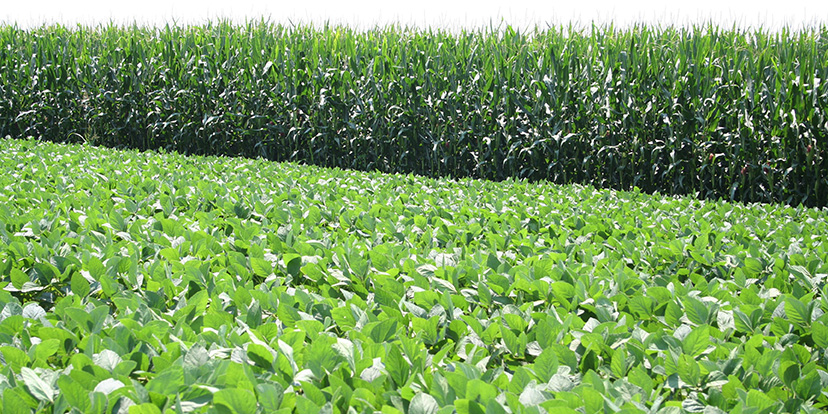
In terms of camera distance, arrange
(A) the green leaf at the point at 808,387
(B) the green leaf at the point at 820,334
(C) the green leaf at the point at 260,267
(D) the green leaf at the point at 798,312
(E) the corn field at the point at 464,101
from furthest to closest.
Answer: (E) the corn field at the point at 464,101, (C) the green leaf at the point at 260,267, (D) the green leaf at the point at 798,312, (B) the green leaf at the point at 820,334, (A) the green leaf at the point at 808,387

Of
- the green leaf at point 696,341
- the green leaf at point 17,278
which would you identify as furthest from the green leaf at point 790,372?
the green leaf at point 17,278

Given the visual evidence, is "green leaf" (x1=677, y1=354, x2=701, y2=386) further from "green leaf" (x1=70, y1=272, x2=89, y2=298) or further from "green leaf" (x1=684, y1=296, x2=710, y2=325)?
"green leaf" (x1=70, y1=272, x2=89, y2=298)

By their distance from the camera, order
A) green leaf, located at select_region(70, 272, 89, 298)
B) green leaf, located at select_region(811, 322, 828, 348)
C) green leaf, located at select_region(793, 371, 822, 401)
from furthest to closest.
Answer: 1. green leaf, located at select_region(70, 272, 89, 298)
2. green leaf, located at select_region(811, 322, 828, 348)
3. green leaf, located at select_region(793, 371, 822, 401)

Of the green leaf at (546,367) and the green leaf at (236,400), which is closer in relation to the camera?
the green leaf at (236,400)

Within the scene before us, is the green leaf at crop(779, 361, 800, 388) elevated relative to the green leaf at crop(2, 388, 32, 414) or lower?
elevated

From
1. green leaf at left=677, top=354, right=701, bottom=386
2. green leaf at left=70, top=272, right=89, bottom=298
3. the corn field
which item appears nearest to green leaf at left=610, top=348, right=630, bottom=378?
green leaf at left=677, top=354, right=701, bottom=386

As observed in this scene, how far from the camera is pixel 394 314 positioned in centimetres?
165

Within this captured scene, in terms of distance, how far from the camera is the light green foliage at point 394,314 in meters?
1.19

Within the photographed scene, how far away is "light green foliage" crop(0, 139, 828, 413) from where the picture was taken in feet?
3.90

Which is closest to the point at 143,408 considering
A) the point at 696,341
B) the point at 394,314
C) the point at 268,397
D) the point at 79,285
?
the point at 268,397

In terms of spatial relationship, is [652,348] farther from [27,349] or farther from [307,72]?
[307,72]

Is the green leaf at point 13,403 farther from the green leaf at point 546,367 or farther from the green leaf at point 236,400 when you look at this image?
the green leaf at point 546,367


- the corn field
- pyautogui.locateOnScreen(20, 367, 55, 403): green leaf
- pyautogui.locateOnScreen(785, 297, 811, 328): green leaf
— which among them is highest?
the corn field

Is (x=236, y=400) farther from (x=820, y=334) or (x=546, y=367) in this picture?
(x=820, y=334)
